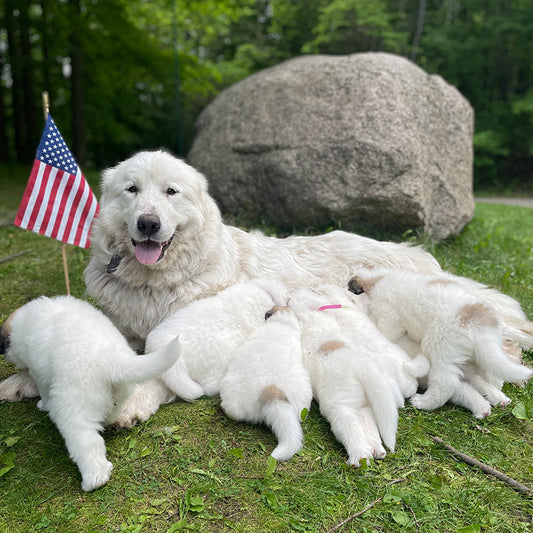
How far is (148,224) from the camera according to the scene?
138 inches

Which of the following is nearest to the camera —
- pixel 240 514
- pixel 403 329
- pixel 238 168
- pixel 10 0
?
pixel 240 514

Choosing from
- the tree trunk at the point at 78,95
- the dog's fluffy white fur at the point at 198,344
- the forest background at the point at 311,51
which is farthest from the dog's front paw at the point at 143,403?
the forest background at the point at 311,51

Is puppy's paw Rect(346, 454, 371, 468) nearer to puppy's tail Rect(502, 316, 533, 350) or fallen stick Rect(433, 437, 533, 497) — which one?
fallen stick Rect(433, 437, 533, 497)

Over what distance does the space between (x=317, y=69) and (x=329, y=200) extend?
2413 mm

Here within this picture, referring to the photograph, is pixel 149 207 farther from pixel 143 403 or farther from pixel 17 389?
pixel 17 389

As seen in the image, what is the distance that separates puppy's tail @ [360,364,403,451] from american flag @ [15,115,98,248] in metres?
3.15

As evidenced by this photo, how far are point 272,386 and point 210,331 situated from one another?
74 cm

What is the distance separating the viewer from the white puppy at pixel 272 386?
109 inches

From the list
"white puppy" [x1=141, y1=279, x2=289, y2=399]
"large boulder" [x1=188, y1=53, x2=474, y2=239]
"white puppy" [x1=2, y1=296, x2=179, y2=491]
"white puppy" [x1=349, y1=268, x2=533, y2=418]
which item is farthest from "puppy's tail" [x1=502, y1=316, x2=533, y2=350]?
"white puppy" [x1=2, y1=296, x2=179, y2=491]

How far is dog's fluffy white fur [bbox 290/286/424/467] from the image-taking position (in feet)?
9.21

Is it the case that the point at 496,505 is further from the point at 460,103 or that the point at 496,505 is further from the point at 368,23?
the point at 368,23

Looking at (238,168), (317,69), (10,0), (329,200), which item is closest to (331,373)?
(329,200)

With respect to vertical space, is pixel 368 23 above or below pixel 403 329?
above

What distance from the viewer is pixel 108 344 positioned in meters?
2.83
